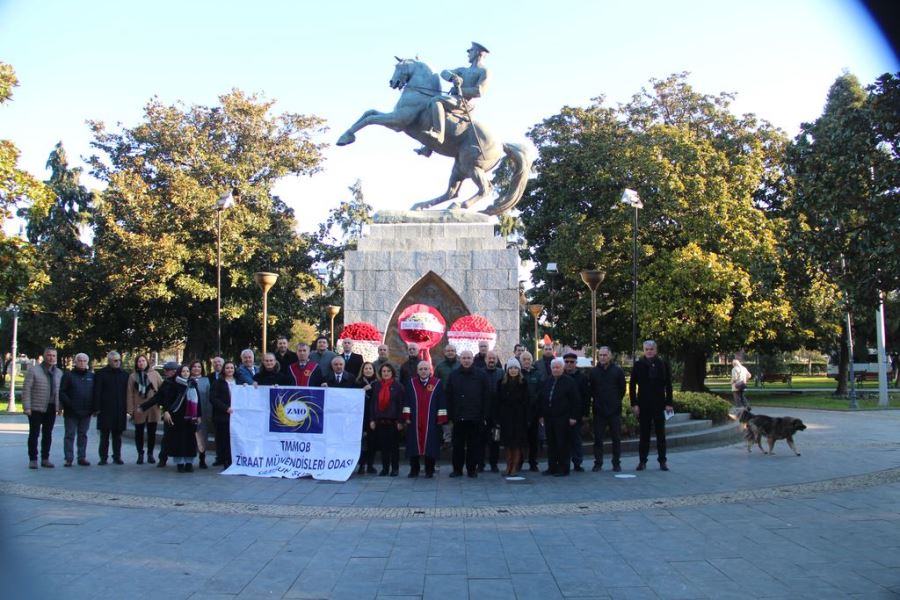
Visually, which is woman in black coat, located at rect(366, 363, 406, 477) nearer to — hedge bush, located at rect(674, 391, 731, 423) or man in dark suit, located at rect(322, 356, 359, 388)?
man in dark suit, located at rect(322, 356, 359, 388)

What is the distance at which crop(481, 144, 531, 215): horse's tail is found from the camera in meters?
16.0

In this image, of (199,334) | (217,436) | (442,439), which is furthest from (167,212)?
(442,439)

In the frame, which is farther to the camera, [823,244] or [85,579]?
[823,244]

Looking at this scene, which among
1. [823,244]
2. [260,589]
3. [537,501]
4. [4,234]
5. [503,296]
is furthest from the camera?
[4,234]

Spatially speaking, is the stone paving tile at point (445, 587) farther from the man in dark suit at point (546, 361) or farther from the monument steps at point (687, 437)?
the monument steps at point (687, 437)

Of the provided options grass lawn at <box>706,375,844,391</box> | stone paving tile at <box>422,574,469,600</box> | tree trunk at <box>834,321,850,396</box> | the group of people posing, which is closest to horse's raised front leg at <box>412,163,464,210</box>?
the group of people posing

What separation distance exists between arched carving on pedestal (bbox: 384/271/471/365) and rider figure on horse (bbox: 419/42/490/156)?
118 inches

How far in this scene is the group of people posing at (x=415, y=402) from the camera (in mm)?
10086

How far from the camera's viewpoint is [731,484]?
9.12 meters

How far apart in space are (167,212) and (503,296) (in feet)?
61.8

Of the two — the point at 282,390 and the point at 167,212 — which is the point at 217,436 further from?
the point at 167,212

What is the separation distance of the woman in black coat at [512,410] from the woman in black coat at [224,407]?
3871 mm

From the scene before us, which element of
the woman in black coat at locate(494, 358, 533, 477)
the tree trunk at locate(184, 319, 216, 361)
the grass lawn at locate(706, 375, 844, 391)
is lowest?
the grass lawn at locate(706, 375, 844, 391)

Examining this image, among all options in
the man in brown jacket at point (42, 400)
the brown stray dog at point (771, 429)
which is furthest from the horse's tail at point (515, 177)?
the man in brown jacket at point (42, 400)
